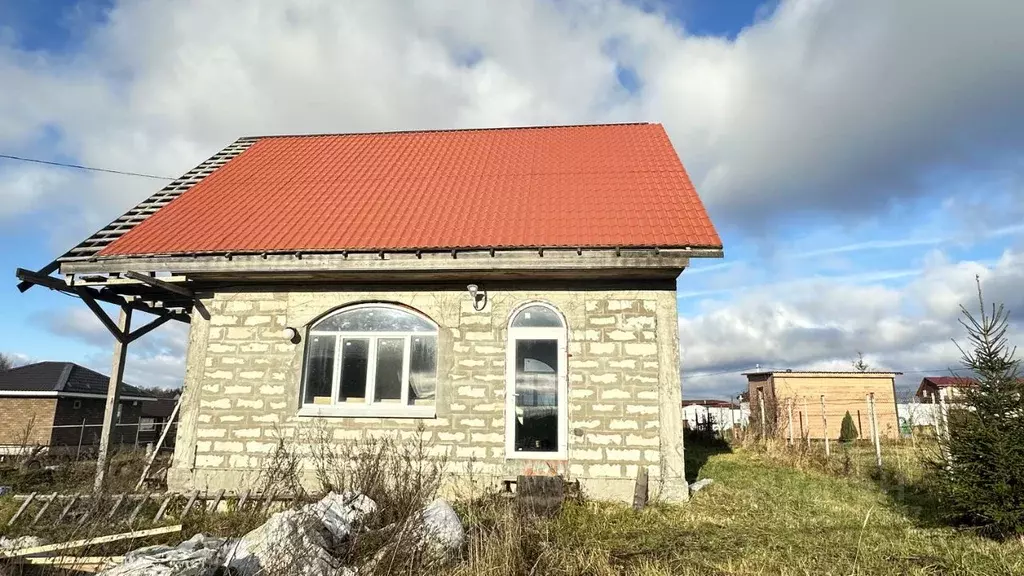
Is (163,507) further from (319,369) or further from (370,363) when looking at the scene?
(370,363)

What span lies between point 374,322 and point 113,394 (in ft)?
14.9

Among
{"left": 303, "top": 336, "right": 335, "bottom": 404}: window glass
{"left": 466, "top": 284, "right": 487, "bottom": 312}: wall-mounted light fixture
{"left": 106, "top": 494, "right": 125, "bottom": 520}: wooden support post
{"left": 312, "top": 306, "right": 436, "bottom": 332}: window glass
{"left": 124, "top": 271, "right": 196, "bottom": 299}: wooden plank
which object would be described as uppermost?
{"left": 124, "top": 271, "right": 196, "bottom": 299}: wooden plank

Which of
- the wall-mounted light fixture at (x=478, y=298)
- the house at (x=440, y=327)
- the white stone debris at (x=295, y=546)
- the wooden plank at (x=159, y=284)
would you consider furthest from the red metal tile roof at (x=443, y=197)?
the white stone debris at (x=295, y=546)

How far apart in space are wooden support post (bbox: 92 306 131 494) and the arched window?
124 inches

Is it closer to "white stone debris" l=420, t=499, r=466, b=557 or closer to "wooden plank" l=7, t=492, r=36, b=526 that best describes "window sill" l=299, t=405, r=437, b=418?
"white stone debris" l=420, t=499, r=466, b=557

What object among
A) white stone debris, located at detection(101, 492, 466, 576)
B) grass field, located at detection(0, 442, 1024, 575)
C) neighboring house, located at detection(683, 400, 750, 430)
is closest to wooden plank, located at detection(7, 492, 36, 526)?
grass field, located at detection(0, 442, 1024, 575)

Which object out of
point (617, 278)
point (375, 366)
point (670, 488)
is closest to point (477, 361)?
point (375, 366)

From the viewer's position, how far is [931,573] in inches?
195

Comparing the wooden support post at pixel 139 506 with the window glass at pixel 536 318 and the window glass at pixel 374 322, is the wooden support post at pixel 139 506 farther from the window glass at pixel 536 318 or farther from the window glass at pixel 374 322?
the window glass at pixel 536 318

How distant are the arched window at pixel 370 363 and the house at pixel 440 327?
0.08 feet

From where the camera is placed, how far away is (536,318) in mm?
8883

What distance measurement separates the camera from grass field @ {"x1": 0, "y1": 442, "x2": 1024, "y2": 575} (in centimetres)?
501

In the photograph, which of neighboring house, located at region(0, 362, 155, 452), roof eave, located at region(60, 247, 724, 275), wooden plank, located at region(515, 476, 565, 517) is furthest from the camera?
neighboring house, located at region(0, 362, 155, 452)

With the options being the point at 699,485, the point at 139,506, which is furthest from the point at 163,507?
the point at 699,485
